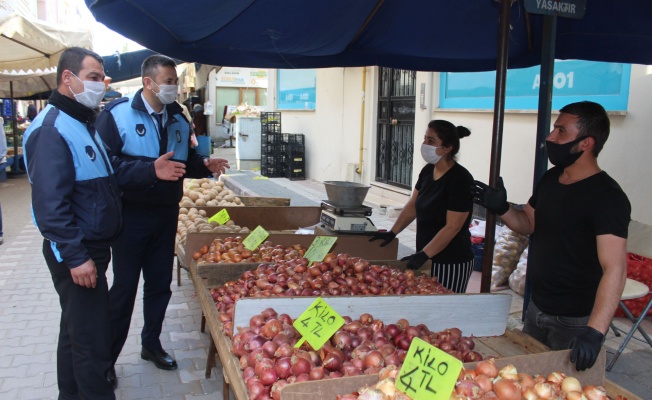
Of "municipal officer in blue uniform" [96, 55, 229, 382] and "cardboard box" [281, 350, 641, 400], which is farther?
"municipal officer in blue uniform" [96, 55, 229, 382]

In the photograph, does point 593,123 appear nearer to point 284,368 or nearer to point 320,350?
point 320,350

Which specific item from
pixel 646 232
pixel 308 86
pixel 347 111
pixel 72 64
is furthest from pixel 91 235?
pixel 308 86

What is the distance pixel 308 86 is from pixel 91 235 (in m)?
12.5

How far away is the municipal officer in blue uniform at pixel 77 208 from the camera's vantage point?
2.63 metres

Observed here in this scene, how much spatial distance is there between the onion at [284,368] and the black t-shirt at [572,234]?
1.39 metres

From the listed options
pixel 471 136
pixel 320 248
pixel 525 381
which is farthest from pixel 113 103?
pixel 471 136

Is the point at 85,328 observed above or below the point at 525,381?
below

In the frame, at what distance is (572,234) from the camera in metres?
2.54

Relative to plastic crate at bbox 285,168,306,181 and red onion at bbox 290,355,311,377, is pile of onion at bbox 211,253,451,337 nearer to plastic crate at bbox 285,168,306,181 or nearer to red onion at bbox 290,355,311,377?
red onion at bbox 290,355,311,377

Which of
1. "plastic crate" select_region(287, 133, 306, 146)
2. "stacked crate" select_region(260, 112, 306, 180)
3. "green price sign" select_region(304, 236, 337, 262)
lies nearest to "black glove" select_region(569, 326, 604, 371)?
"green price sign" select_region(304, 236, 337, 262)

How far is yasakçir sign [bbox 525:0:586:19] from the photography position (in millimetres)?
2957

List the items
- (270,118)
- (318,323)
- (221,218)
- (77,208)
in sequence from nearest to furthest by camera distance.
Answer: (318,323) → (77,208) → (221,218) → (270,118)

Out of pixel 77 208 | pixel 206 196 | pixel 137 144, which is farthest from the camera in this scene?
pixel 206 196

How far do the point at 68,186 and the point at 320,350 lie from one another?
146cm
